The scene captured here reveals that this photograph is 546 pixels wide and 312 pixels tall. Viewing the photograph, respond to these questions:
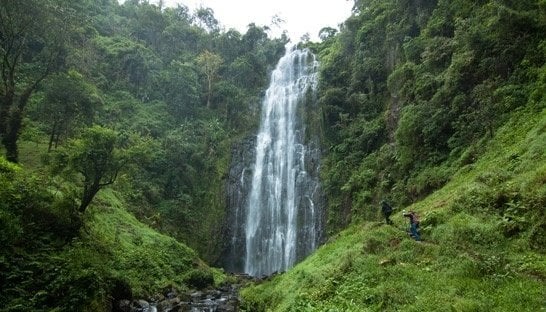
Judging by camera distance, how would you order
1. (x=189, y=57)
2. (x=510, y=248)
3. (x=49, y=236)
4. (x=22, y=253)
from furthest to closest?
(x=189, y=57), (x=49, y=236), (x=22, y=253), (x=510, y=248)

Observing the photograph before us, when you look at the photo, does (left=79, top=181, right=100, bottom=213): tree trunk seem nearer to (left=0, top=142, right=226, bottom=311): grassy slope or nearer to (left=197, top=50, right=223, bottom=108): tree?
(left=0, top=142, right=226, bottom=311): grassy slope

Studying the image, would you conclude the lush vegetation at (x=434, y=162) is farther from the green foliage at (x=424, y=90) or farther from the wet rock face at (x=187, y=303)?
the wet rock face at (x=187, y=303)

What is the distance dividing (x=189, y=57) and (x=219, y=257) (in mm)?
26143

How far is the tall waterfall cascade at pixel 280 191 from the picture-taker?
29938 millimetres

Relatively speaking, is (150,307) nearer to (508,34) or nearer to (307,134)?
(508,34)

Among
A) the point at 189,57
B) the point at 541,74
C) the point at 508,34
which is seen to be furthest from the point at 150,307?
the point at 189,57

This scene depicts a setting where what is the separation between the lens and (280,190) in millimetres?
32719

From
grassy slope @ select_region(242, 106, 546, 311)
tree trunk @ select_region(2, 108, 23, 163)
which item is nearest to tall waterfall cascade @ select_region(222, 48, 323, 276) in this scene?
grassy slope @ select_region(242, 106, 546, 311)

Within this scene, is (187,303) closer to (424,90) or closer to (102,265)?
(102,265)

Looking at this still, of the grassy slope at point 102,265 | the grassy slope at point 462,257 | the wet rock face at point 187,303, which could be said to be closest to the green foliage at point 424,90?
the grassy slope at point 462,257

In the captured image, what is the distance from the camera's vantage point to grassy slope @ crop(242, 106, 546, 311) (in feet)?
25.5

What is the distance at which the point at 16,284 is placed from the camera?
10.5 metres

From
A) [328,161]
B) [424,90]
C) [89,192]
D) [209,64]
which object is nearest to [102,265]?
[89,192]

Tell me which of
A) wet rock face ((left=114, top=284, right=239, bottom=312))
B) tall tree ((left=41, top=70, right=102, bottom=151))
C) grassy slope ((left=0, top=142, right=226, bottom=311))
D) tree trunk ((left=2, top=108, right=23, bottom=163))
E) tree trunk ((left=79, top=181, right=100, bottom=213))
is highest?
tall tree ((left=41, top=70, right=102, bottom=151))
